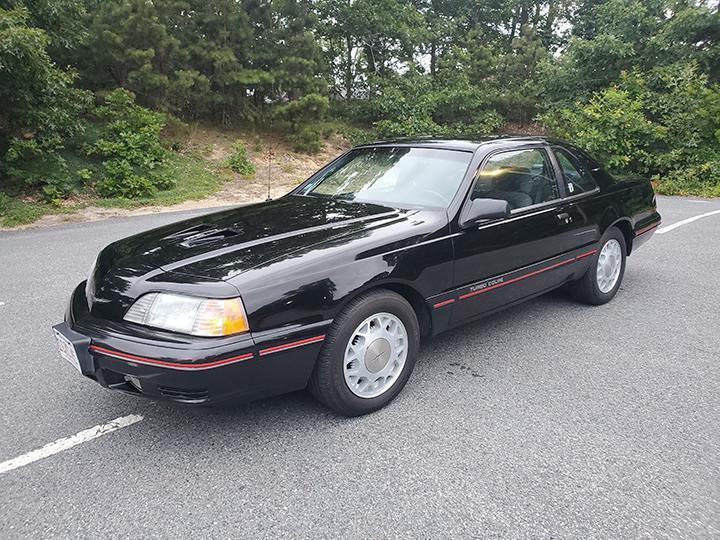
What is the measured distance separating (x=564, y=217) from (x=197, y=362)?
2892mm

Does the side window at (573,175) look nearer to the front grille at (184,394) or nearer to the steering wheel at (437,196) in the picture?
the steering wheel at (437,196)

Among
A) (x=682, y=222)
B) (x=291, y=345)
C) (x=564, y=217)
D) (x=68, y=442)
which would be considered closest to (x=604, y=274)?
(x=564, y=217)

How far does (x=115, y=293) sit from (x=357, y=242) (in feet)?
4.01

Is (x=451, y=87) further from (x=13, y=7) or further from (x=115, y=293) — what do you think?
(x=115, y=293)

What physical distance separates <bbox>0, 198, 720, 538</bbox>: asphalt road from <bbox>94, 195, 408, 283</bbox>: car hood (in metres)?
0.84

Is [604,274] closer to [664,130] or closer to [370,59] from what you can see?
[664,130]

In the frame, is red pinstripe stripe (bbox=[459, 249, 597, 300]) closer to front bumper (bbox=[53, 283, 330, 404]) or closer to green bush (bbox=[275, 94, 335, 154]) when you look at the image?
front bumper (bbox=[53, 283, 330, 404])

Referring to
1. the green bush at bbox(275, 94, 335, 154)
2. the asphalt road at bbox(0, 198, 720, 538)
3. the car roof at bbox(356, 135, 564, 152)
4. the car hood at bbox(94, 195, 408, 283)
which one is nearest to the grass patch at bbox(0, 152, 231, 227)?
the green bush at bbox(275, 94, 335, 154)

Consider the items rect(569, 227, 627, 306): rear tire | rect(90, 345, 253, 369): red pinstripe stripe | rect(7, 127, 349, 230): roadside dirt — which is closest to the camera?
rect(90, 345, 253, 369): red pinstripe stripe

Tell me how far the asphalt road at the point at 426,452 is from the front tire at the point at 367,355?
0.42 ft

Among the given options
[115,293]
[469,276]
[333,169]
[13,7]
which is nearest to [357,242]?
[469,276]

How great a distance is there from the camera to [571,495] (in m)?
2.20

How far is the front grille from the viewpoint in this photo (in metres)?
2.30

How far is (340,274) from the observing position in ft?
8.49
